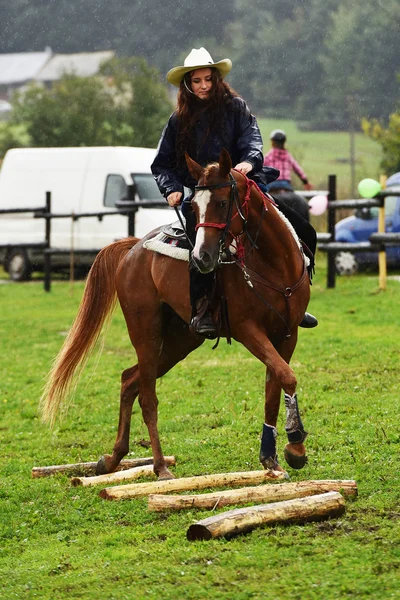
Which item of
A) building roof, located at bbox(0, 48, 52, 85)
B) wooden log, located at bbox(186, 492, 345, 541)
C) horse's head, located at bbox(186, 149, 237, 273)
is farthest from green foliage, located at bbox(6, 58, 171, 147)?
building roof, located at bbox(0, 48, 52, 85)

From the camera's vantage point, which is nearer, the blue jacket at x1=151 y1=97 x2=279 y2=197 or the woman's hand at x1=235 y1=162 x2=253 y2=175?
the woman's hand at x1=235 y1=162 x2=253 y2=175

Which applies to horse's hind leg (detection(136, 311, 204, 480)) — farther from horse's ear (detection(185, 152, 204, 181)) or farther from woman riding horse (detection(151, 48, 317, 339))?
horse's ear (detection(185, 152, 204, 181))

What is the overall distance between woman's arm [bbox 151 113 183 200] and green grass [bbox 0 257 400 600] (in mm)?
1741

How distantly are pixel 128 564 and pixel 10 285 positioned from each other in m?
20.0

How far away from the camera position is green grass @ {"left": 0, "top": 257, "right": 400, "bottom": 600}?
543 cm

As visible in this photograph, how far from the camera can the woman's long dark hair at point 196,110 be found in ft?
24.9

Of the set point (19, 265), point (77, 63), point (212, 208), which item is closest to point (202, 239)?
point (212, 208)

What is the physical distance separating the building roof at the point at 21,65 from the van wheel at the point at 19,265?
6342cm

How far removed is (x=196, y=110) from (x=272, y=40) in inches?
2682

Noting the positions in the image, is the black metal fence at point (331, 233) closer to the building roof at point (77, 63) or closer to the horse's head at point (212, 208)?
the horse's head at point (212, 208)

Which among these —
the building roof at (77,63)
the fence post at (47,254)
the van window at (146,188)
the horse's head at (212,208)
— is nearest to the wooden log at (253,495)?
the horse's head at (212,208)

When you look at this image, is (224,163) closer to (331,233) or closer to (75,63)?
(331,233)

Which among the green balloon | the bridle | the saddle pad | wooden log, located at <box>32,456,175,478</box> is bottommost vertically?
wooden log, located at <box>32,456,175,478</box>

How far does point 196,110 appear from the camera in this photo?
25.2 feet
